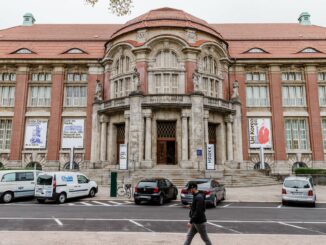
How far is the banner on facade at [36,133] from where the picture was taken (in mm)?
30969

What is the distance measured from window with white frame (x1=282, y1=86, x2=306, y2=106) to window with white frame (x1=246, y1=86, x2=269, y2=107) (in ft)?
6.89

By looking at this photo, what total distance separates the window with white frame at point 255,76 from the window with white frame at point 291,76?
93.5 inches

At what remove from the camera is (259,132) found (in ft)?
103

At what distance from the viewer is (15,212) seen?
38.7 ft

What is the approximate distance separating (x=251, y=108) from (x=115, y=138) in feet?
53.9

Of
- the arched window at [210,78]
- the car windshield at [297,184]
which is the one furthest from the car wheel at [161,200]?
the arched window at [210,78]

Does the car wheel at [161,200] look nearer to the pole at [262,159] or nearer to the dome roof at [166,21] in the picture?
the pole at [262,159]

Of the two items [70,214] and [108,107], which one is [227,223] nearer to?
[70,214]

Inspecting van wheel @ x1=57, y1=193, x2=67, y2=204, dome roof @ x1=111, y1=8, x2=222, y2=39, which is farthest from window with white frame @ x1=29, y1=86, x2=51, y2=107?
van wheel @ x1=57, y1=193, x2=67, y2=204

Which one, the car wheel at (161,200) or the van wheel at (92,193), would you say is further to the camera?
the van wheel at (92,193)

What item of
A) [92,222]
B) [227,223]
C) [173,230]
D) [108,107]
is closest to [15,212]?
[92,222]

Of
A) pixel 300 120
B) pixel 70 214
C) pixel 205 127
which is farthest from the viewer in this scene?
pixel 300 120

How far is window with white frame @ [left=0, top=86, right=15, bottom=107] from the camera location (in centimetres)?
3228

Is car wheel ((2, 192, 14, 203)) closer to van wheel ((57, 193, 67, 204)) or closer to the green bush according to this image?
van wheel ((57, 193, 67, 204))
